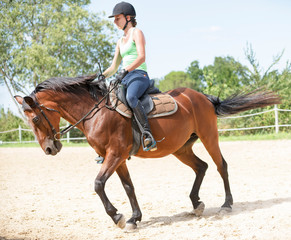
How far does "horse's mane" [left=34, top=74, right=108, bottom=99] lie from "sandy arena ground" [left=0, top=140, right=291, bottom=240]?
200 centimetres

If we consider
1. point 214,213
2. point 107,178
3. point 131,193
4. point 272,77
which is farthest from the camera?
point 272,77

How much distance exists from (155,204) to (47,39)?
1101 inches

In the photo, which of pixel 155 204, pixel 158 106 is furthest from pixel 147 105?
pixel 155 204

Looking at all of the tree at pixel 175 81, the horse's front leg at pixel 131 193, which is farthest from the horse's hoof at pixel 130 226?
the tree at pixel 175 81

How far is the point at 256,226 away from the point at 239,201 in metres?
1.89

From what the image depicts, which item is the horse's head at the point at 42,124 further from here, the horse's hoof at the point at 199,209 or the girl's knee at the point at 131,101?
the horse's hoof at the point at 199,209

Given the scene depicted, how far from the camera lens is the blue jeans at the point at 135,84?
4.66m

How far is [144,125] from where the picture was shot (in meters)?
4.66

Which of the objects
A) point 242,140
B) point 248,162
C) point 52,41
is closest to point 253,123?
point 242,140

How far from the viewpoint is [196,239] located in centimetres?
402

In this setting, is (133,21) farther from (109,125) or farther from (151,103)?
(109,125)

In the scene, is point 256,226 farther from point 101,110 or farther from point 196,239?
point 101,110

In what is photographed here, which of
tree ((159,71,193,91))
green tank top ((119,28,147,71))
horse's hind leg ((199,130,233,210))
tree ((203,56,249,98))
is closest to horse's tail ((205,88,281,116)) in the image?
horse's hind leg ((199,130,233,210))

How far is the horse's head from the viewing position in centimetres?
444
